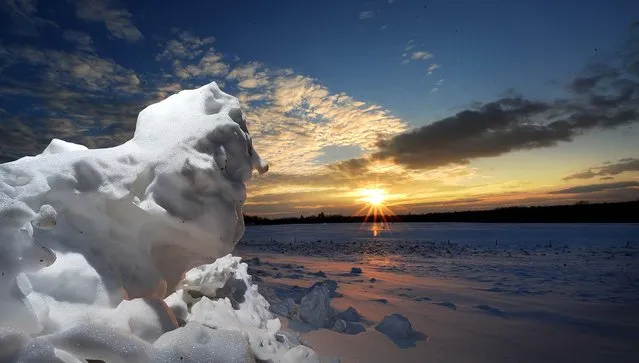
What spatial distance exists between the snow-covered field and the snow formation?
58.9 inches

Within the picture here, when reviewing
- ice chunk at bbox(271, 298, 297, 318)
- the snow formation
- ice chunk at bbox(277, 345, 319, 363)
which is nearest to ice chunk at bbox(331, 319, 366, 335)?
ice chunk at bbox(271, 298, 297, 318)

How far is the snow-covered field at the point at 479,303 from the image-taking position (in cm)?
355

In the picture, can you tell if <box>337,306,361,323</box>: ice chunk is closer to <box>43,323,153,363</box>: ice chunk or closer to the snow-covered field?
the snow-covered field

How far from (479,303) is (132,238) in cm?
518

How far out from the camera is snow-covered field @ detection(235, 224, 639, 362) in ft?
11.7

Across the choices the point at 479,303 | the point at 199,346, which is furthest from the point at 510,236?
the point at 199,346

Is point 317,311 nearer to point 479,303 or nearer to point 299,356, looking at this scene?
point 299,356

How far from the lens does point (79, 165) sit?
6.51ft

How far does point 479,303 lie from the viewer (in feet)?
18.1

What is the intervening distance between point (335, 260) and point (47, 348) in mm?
9837

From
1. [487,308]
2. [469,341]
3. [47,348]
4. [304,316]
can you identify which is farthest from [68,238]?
[487,308]

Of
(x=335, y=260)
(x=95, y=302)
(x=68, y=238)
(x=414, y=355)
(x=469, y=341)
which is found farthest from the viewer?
(x=335, y=260)

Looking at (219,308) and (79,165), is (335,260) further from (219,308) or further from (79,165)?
(79,165)

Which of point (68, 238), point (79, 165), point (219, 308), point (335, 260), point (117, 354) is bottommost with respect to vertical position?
point (335, 260)
